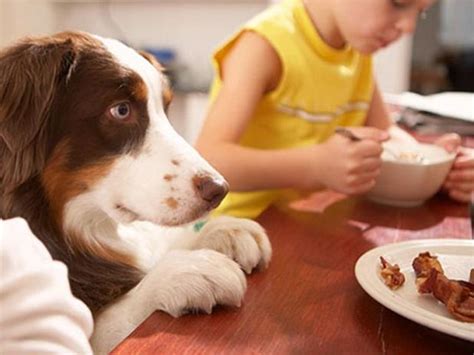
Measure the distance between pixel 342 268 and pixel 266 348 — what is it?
0.23m

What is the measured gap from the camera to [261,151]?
110 centimetres

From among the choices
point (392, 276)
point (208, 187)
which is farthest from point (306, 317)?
point (208, 187)

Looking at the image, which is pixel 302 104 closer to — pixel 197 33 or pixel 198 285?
pixel 198 285

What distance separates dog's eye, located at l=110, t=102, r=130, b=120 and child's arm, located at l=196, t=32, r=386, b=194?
331mm

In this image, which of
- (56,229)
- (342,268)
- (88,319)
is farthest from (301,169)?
(88,319)

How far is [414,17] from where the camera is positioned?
1.21m

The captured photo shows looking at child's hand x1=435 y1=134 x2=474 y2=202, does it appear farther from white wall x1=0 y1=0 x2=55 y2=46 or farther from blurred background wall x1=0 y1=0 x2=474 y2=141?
white wall x1=0 y1=0 x2=55 y2=46

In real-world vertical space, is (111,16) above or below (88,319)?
below

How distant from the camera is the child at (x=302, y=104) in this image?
1028 millimetres

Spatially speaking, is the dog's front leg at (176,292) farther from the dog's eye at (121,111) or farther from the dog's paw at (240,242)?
the dog's eye at (121,111)

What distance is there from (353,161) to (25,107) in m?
0.50

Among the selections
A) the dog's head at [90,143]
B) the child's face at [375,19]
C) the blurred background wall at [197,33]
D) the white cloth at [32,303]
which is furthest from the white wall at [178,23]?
the white cloth at [32,303]

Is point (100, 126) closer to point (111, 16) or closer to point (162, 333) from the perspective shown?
point (162, 333)

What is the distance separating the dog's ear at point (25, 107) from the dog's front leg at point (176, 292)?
0.67 feet
